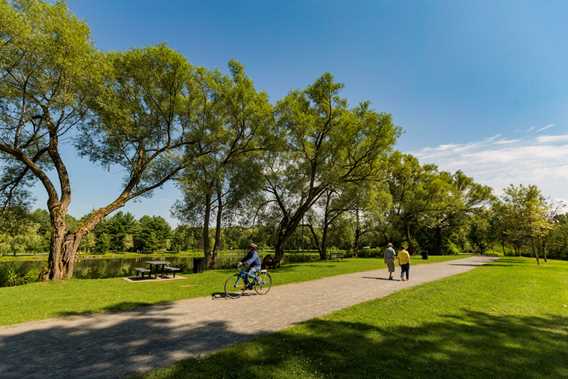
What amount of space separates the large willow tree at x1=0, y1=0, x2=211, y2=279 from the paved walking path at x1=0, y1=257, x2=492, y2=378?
32.9 ft

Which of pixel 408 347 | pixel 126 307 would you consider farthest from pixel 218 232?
pixel 408 347

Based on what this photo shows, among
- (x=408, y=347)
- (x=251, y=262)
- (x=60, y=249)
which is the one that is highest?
(x=60, y=249)

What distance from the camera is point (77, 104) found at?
14.7 metres

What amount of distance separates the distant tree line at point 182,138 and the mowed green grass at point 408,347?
14036 mm

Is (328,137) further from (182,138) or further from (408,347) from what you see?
(408,347)

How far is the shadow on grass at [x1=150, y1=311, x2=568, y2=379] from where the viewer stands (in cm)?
414

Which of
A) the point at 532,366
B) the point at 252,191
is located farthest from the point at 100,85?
the point at 532,366

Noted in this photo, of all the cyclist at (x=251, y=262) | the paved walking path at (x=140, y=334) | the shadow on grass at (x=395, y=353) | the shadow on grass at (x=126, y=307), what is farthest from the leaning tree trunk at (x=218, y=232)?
the shadow on grass at (x=395, y=353)

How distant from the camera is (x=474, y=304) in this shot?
8.85 metres

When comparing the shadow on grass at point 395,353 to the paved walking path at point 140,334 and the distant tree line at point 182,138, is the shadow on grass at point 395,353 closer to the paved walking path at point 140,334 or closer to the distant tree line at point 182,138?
the paved walking path at point 140,334

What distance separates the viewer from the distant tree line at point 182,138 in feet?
42.6

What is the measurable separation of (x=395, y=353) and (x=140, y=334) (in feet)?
16.7

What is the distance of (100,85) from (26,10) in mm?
3757

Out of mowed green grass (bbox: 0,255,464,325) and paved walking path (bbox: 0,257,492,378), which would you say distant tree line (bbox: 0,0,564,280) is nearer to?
mowed green grass (bbox: 0,255,464,325)
